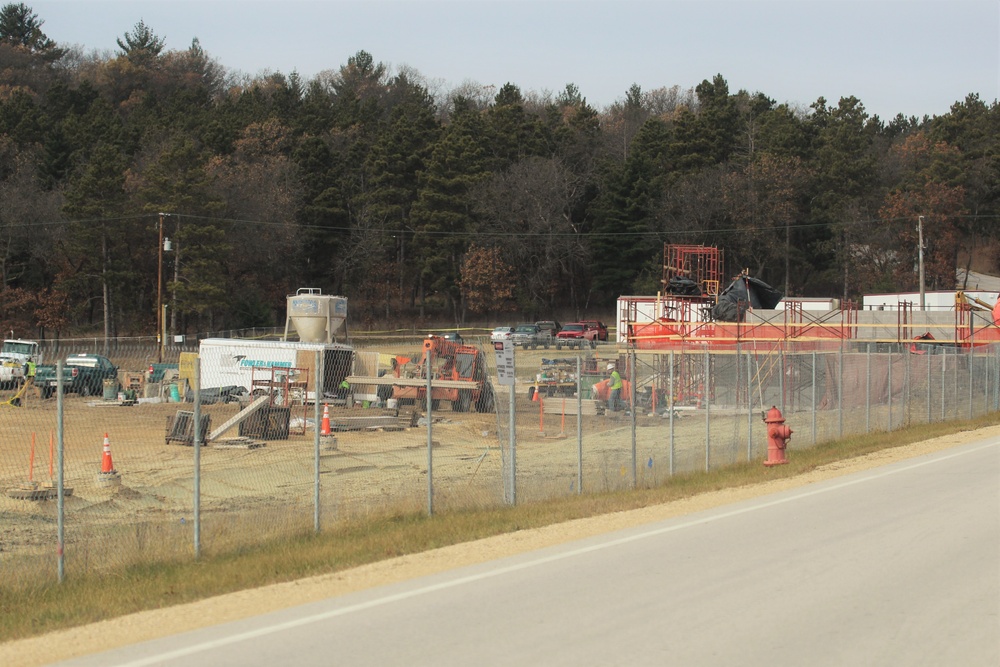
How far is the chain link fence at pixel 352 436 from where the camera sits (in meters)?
13.0

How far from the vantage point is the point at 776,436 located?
19266mm

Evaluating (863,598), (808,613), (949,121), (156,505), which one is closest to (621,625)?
(808,613)

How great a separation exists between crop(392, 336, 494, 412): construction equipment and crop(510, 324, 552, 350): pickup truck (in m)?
23.6

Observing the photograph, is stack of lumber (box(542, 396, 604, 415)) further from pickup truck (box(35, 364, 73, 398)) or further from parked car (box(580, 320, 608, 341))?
parked car (box(580, 320, 608, 341))

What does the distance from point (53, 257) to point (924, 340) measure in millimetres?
58763

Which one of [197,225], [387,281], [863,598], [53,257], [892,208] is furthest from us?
[387,281]

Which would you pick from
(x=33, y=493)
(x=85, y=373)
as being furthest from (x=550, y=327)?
(x=33, y=493)

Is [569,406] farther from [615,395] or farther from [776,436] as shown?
[776,436]

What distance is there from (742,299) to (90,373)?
96.7 ft

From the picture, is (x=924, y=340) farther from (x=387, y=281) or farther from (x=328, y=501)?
(x=387, y=281)

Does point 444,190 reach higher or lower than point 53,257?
higher

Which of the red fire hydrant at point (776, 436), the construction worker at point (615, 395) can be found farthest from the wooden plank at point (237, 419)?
the red fire hydrant at point (776, 436)

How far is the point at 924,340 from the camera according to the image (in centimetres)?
4191

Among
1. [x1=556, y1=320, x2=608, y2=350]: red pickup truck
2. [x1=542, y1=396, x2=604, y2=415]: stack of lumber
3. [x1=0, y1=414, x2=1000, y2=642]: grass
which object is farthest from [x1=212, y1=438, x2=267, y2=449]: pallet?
[x1=556, y1=320, x2=608, y2=350]: red pickup truck
